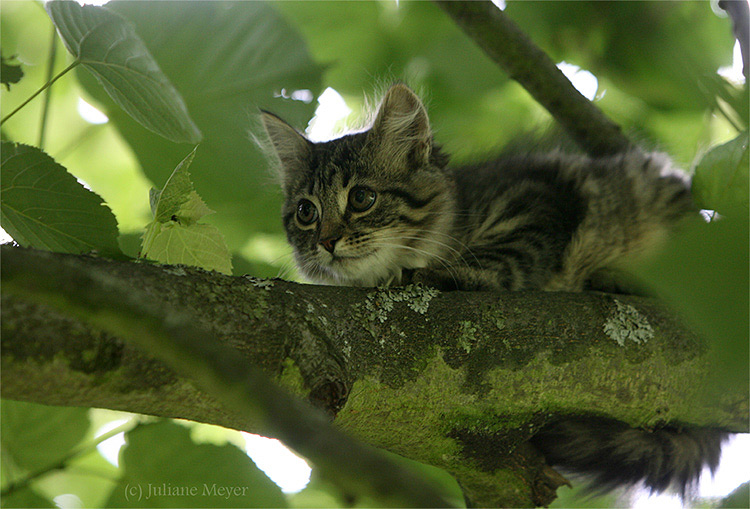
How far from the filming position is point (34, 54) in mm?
1823

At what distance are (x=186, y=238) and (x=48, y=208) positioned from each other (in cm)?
27

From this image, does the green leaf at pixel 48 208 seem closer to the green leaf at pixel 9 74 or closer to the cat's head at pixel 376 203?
the green leaf at pixel 9 74

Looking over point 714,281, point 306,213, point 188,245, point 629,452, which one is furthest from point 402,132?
point 714,281

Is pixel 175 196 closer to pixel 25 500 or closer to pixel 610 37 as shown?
pixel 25 500

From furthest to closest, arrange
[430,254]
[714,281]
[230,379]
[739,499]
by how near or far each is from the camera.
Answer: [430,254] → [739,499] → [230,379] → [714,281]

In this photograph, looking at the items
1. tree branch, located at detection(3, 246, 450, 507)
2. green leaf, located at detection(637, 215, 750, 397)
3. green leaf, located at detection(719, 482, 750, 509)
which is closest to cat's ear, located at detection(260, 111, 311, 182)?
tree branch, located at detection(3, 246, 450, 507)

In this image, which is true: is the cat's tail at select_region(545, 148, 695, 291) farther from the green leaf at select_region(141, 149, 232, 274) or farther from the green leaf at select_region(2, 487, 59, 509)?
the green leaf at select_region(2, 487, 59, 509)

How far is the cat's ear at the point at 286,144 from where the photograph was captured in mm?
2338

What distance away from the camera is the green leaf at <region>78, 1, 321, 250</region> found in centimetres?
173

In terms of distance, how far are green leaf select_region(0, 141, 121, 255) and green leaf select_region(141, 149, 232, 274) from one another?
110 millimetres

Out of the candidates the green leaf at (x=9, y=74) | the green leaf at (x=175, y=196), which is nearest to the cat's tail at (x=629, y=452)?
the green leaf at (x=175, y=196)

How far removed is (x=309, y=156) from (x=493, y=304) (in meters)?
1.24

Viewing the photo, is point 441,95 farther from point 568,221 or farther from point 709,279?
point 709,279

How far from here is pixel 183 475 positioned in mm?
1487
